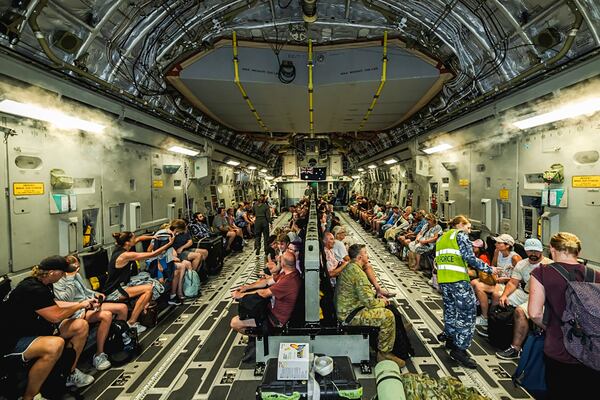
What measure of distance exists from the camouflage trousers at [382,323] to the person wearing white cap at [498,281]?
173 centimetres

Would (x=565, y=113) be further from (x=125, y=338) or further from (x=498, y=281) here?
(x=125, y=338)

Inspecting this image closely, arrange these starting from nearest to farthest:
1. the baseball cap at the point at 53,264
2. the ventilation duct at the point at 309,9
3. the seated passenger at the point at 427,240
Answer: the baseball cap at the point at 53,264, the ventilation duct at the point at 309,9, the seated passenger at the point at 427,240

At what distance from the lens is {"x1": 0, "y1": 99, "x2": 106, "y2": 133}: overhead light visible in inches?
137

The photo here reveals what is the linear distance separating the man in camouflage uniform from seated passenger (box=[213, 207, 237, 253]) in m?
6.55

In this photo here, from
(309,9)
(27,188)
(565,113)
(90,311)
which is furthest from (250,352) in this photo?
(565,113)

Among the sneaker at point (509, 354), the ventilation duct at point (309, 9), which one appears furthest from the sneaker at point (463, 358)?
the ventilation duct at point (309, 9)

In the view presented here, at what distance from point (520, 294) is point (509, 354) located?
30.5 inches

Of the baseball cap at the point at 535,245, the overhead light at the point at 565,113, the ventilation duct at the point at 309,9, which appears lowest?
the baseball cap at the point at 535,245

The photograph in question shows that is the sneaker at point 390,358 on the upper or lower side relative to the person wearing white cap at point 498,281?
lower

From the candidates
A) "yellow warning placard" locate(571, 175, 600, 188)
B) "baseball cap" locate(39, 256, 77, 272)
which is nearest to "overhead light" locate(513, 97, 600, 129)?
"yellow warning placard" locate(571, 175, 600, 188)

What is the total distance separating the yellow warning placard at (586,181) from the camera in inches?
152

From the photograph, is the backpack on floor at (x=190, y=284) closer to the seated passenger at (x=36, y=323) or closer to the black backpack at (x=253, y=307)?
the black backpack at (x=253, y=307)

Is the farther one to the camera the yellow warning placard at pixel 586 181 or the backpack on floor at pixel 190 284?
the backpack on floor at pixel 190 284

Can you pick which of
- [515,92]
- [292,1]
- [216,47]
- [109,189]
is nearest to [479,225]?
[515,92]
